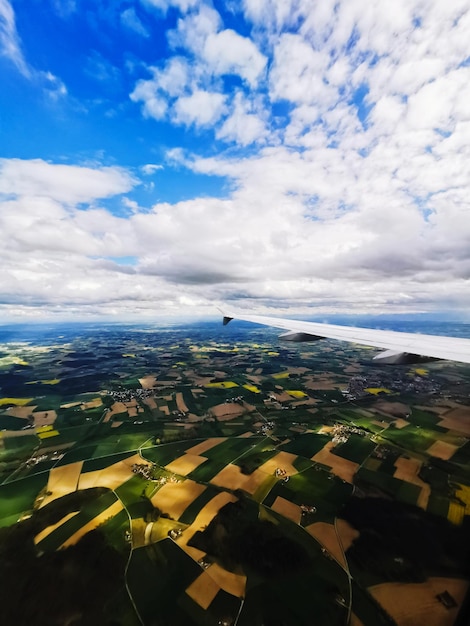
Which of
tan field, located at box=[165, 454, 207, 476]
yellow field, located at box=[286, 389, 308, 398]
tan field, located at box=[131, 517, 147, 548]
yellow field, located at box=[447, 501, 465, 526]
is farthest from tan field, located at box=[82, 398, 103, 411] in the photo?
yellow field, located at box=[447, 501, 465, 526]

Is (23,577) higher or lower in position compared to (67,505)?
higher

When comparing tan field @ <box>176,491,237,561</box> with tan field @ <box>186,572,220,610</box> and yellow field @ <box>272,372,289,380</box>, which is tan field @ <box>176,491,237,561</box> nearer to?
tan field @ <box>186,572,220,610</box>

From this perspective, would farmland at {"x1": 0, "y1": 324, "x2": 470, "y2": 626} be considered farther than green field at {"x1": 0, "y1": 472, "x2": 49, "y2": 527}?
No

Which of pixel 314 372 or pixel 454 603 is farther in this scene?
pixel 314 372

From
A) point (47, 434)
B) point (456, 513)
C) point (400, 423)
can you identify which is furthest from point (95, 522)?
point (400, 423)

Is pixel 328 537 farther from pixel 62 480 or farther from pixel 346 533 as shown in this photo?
pixel 62 480

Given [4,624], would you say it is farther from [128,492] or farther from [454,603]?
[454,603]

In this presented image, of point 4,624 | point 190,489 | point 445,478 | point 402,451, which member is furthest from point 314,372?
point 4,624
